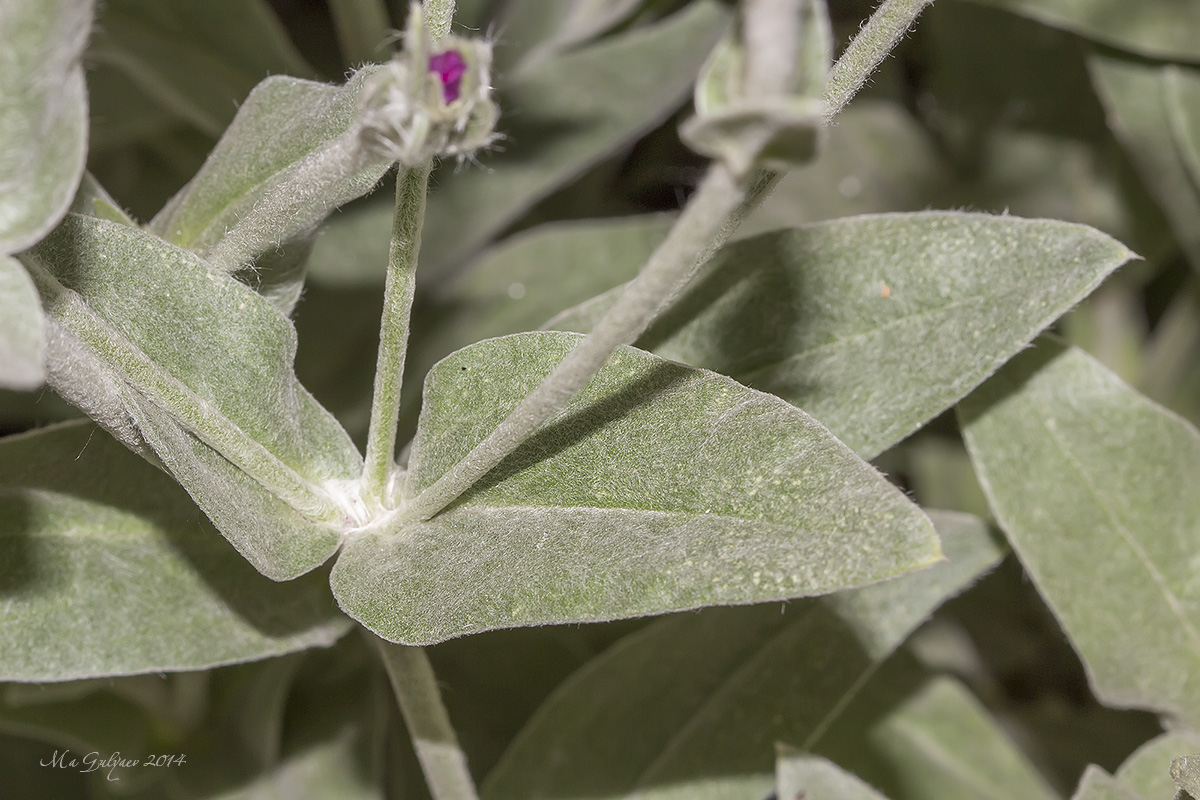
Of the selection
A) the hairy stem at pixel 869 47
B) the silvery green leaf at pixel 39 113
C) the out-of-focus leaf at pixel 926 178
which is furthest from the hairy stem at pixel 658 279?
the out-of-focus leaf at pixel 926 178

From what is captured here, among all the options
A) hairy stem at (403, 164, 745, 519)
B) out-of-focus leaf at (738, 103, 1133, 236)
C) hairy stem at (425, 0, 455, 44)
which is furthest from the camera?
out-of-focus leaf at (738, 103, 1133, 236)

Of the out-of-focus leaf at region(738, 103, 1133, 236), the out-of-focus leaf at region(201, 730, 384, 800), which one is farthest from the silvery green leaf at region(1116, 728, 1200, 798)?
the out-of-focus leaf at region(738, 103, 1133, 236)

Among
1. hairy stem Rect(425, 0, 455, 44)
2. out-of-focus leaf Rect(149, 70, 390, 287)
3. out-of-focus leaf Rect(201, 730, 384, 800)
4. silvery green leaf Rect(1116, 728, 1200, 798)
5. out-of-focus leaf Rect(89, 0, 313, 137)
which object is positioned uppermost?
hairy stem Rect(425, 0, 455, 44)

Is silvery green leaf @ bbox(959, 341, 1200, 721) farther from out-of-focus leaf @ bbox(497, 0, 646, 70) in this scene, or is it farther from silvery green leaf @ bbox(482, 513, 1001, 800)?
out-of-focus leaf @ bbox(497, 0, 646, 70)

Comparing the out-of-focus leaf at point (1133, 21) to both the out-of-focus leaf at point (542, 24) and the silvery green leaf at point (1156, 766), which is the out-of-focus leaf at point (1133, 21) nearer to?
the out-of-focus leaf at point (542, 24)

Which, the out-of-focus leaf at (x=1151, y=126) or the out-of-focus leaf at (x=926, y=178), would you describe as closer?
the out-of-focus leaf at (x=1151, y=126)

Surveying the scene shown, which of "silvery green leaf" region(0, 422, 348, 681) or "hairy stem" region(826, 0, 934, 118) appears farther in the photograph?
"silvery green leaf" region(0, 422, 348, 681)

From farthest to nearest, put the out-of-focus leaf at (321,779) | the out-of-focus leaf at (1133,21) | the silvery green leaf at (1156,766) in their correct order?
the out-of-focus leaf at (1133,21)
the out-of-focus leaf at (321,779)
the silvery green leaf at (1156,766)

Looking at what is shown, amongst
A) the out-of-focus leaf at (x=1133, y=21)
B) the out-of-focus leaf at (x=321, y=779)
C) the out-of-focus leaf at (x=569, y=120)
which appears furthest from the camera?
the out-of-focus leaf at (x=569, y=120)
